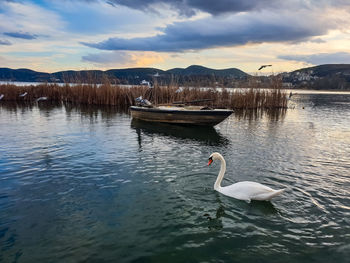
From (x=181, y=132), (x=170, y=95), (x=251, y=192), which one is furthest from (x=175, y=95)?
(x=251, y=192)

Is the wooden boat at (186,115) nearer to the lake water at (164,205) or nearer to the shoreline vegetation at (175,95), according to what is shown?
the lake water at (164,205)

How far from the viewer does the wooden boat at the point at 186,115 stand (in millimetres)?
15555

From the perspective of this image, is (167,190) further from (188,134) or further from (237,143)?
(188,134)

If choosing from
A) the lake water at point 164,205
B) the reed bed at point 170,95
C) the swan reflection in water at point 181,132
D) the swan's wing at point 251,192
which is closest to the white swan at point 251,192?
the swan's wing at point 251,192

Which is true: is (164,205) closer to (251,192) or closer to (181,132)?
(251,192)

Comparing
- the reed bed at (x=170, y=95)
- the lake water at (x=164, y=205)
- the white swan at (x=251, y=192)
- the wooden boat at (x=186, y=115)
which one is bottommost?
the lake water at (x=164, y=205)

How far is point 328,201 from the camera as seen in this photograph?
6270 millimetres

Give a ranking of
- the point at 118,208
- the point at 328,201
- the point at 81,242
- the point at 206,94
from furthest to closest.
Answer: the point at 206,94, the point at 328,201, the point at 118,208, the point at 81,242

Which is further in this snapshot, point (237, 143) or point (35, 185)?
point (237, 143)

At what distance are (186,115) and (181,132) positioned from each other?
5.25ft

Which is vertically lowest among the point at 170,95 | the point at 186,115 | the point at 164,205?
the point at 164,205

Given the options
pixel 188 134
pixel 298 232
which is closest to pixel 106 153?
pixel 188 134

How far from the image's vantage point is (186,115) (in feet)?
53.3

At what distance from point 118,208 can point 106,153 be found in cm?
472
